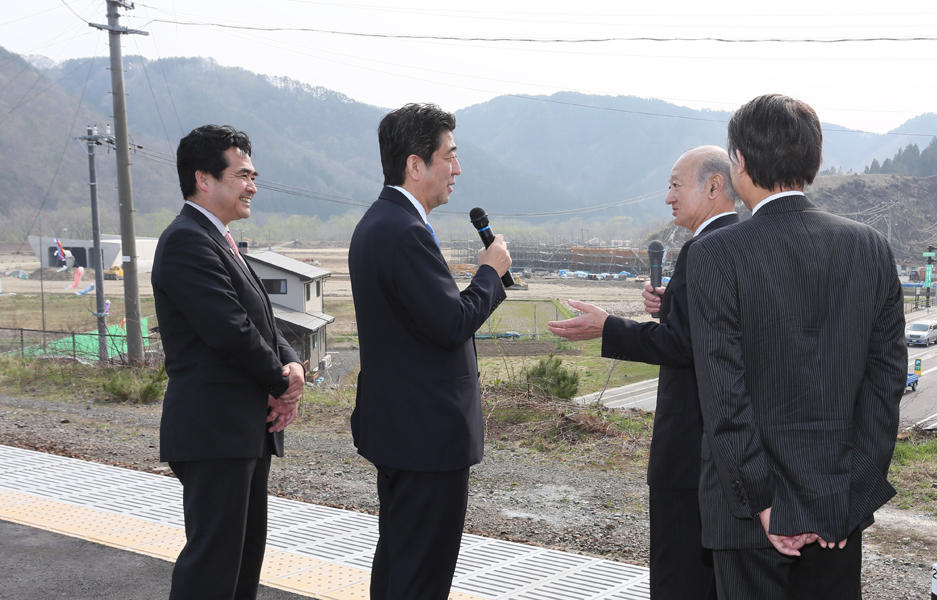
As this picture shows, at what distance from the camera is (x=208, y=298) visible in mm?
2436

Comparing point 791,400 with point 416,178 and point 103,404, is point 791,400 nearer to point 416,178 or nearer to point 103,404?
point 416,178

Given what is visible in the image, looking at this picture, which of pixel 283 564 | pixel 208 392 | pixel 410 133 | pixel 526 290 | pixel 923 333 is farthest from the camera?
pixel 526 290

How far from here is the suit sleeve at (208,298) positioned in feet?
7.97

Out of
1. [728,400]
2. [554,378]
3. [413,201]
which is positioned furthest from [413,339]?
[554,378]

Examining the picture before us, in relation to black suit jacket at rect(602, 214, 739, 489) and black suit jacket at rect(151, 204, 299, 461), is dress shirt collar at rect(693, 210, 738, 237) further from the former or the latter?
black suit jacket at rect(151, 204, 299, 461)

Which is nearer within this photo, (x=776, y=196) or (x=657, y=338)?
(x=776, y=196)

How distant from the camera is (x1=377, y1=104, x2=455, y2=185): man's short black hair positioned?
2.26 meters

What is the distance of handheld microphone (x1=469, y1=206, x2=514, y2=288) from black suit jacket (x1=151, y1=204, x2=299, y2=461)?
77 centimetres

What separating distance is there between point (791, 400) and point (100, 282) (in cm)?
1980

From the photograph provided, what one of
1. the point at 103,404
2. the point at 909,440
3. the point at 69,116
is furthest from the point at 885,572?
the point at 69,116

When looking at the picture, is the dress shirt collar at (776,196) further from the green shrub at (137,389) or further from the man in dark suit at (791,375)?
the green shrub at (137,389)

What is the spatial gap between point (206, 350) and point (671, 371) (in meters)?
1.42

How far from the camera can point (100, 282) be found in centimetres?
1912

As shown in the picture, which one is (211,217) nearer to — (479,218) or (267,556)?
(479,218)
